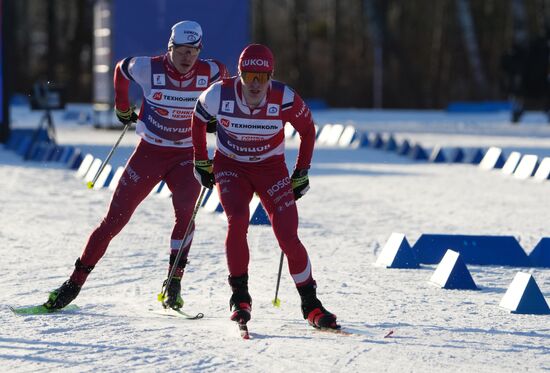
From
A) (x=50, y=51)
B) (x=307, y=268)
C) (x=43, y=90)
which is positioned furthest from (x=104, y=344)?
(x=50, y=51)

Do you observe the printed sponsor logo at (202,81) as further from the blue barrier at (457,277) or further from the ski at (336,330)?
the blue barrier at (457,277)

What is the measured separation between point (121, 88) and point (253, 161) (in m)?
1.25

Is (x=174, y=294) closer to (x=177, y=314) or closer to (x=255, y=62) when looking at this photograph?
(x=177, y=314)

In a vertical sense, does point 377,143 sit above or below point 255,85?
below

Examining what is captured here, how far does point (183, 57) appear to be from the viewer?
760 centimetres

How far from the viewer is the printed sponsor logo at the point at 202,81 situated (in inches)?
305

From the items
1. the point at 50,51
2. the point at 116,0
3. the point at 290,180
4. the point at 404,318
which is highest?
the point at 290,180

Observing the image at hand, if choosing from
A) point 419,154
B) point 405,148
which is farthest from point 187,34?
point 405,148

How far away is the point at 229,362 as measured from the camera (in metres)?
6.19

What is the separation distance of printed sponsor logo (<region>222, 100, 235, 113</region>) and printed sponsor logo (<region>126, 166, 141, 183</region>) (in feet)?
2.81

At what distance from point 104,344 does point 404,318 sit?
184 cm

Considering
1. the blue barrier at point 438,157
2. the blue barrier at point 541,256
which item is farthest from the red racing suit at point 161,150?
the blue barrier at point 438,157

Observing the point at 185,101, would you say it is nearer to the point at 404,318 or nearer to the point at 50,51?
the point at 404,318

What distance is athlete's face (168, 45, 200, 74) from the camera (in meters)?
7.57
